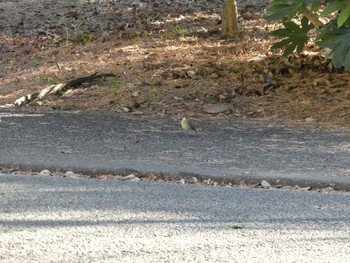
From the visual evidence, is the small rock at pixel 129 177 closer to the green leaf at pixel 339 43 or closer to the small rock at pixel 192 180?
the small rock at pixel 192 180

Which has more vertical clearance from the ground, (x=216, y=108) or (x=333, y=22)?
(x=333, y=22)

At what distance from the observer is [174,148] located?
682 centimetres

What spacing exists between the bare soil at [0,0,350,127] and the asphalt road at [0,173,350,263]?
228 cm

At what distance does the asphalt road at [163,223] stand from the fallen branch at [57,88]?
99.4 inches

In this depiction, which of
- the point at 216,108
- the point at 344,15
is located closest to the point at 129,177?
the point at 216,108

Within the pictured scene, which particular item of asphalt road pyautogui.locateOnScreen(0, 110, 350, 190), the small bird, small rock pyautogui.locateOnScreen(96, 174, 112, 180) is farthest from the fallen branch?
small rock pyautogui.locateOnScreen(96, 174, 112, 180)

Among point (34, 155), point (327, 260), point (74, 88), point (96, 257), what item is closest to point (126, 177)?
point (34, 155)

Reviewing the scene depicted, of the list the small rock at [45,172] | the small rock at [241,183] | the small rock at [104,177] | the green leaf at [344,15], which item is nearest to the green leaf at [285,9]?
the green leaf at [344,15]

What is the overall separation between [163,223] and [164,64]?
15.0 feet

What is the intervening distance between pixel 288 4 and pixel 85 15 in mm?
5571

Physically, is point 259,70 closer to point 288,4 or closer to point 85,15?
point 288,4

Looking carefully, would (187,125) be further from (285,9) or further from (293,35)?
(293,35)

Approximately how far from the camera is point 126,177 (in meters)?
6.16

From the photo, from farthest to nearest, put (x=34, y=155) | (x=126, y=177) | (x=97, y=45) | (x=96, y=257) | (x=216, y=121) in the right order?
(x=97, y=45), (x=216, y=121), (x=34, y=155), (x=126, y=177), (x=96, y=257)
